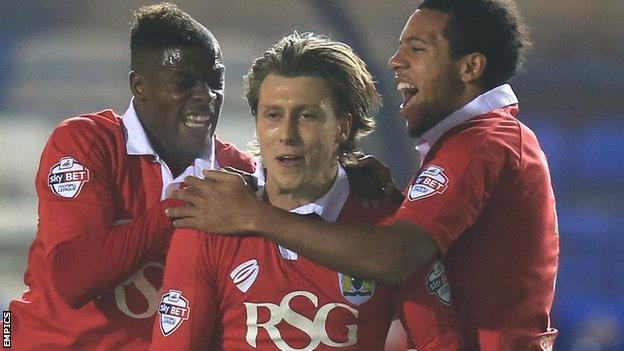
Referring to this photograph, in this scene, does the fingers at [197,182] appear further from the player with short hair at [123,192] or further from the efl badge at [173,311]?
the efl badge at [173,311]

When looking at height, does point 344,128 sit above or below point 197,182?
above

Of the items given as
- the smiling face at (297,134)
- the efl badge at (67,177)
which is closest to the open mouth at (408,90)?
the smiling face at (297,134)

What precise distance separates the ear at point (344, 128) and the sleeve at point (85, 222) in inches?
11.5

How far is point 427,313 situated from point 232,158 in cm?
66

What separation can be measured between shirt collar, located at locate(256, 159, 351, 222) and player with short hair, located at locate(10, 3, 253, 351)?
0.24m

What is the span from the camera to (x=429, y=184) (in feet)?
5.89

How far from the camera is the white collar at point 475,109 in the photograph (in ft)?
6.42

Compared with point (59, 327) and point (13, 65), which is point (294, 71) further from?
point (13, 65)

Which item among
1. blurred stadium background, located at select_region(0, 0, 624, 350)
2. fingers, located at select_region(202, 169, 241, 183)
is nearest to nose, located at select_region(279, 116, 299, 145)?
fingers, located at select_region(202, 169, 241, 183)

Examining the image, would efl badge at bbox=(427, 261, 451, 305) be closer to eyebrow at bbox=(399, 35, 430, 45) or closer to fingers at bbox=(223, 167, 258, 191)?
fingers at bbox=(223, 167, 258, 191)

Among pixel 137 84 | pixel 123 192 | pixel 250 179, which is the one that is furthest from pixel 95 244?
pixel 137 84

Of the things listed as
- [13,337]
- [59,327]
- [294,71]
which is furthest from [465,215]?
[13,337]

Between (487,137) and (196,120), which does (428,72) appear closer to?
(487,137)

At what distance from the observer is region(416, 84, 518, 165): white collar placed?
196cm
